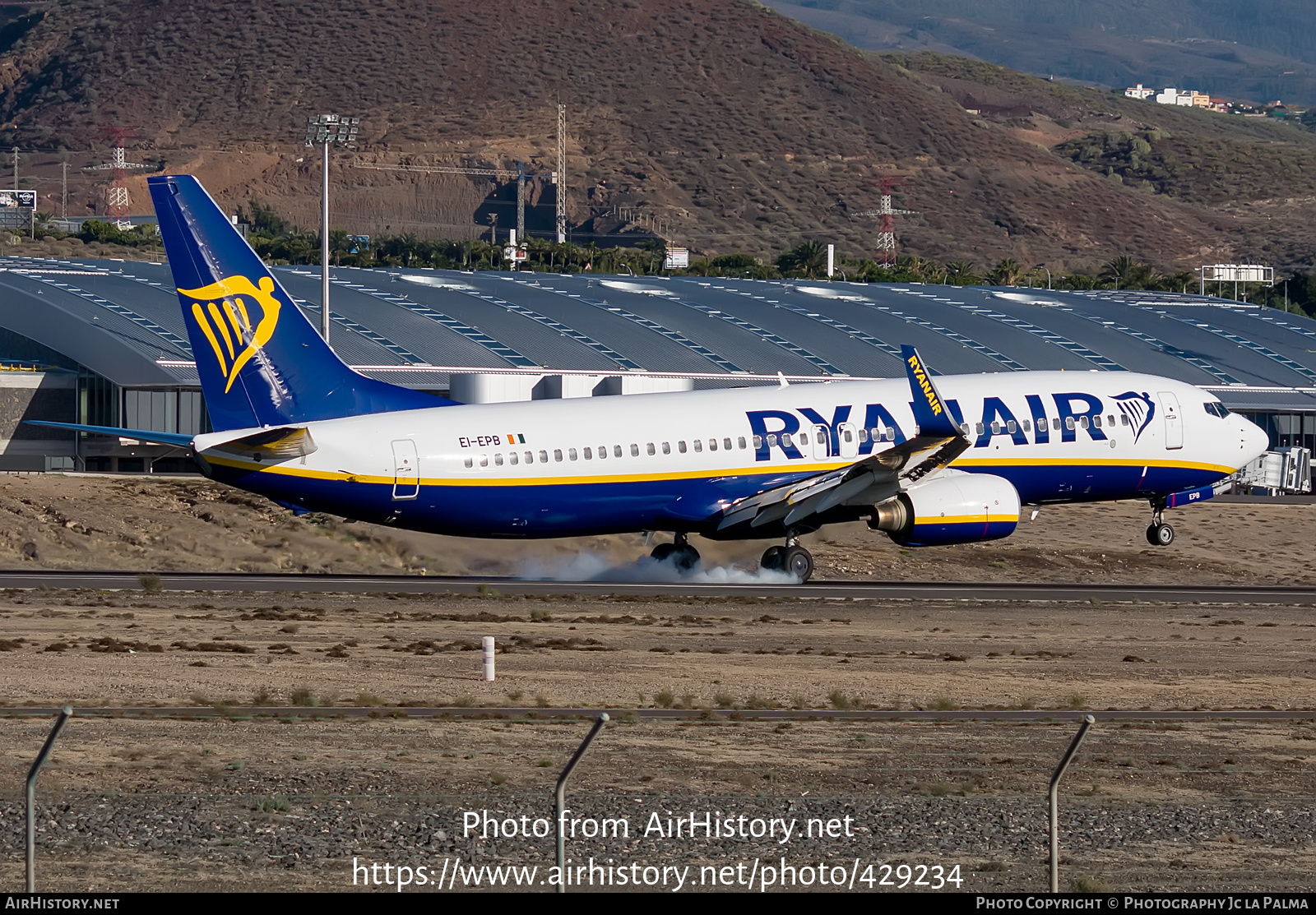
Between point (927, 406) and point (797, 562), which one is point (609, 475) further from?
point (927, 406)

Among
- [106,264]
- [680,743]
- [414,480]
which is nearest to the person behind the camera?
[680,743]

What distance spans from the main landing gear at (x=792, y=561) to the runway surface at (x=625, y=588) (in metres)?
0.40

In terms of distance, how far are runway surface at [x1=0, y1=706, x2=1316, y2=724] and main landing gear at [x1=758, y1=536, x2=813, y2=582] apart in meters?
19.3

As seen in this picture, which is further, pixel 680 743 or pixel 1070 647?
pixel 1070 647

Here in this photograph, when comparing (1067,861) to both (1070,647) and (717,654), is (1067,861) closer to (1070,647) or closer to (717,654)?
(717,654)

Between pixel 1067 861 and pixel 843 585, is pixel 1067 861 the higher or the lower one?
the higher one

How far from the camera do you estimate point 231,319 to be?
39.6 m

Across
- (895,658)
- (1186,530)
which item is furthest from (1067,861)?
(1186,530)

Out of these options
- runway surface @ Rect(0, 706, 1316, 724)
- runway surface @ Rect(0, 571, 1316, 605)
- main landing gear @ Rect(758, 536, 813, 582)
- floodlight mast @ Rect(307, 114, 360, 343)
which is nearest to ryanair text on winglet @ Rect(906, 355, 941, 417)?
runway surface @ Rect(0, 571, 1316, 605)

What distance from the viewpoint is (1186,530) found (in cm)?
6775

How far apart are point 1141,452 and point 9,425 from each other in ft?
163

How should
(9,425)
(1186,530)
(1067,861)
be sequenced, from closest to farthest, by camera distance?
1. (1067,861)
2. (1186,530)
3. (9,425)

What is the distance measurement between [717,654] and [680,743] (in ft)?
31.7

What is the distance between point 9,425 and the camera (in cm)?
7975
